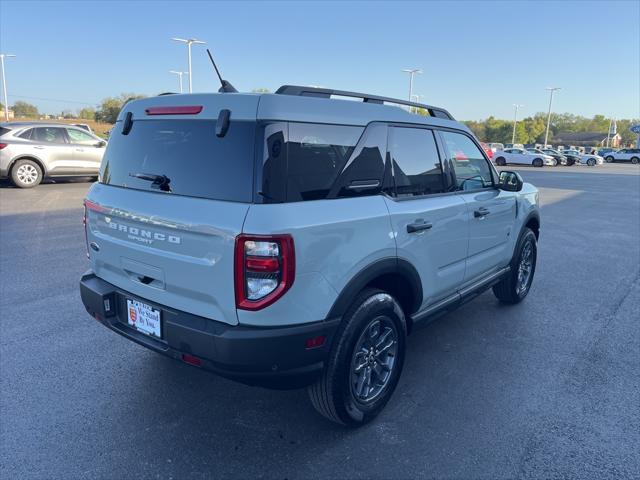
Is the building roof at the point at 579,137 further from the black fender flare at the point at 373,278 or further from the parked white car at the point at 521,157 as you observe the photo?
the black fender flare at the point at 373,278

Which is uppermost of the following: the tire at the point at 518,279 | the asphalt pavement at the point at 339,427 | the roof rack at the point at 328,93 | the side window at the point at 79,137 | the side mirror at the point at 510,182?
the roof rack at the point at 328,93

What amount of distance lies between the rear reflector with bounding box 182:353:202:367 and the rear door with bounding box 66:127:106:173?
41.6 ft

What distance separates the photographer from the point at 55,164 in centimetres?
1303

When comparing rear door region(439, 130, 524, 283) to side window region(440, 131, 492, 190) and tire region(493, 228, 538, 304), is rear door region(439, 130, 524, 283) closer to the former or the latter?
side window region(440, 131, 492, 190)

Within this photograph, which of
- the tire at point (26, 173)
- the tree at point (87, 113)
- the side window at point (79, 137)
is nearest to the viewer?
the tire at point (26, 173)

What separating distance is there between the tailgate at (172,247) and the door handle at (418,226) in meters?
1.16

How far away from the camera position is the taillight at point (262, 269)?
2232 millimetres

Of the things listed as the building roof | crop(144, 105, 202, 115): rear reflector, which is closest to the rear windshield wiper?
crop(144, 105, 202, 115): rear reflector

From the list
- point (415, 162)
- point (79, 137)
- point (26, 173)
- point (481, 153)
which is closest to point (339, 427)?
point (415, 162)

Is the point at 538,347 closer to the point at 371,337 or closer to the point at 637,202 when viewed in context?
the point at 371,337

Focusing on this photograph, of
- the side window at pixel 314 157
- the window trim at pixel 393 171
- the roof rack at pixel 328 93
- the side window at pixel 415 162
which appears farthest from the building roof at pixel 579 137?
the side window at pixel 314 157

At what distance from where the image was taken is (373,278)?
9.00ft

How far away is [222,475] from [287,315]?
36.6 inches

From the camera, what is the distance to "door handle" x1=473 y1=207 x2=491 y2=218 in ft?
12.5
